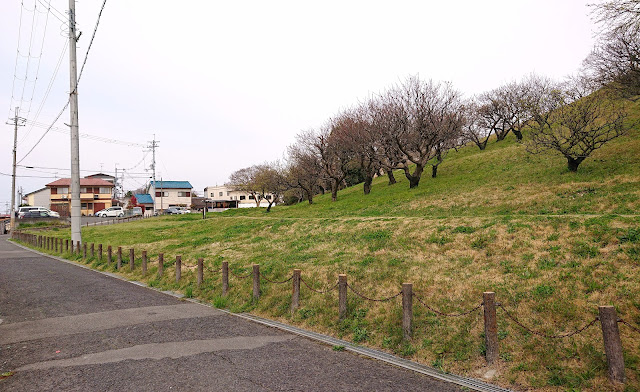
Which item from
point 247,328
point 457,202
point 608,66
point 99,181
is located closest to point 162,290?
point 247,328

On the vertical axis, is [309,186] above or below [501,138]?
below

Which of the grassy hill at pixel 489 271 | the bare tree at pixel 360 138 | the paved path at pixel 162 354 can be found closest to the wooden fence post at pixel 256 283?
the grassy hill at pixel 489 271

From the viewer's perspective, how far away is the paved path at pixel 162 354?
562 centimetres

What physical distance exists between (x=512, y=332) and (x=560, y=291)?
174 centimetres

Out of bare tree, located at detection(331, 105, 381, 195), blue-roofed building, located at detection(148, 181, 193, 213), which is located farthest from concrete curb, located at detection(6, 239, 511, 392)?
blue-roofed building, located at detection(148, 181, 193, 213)

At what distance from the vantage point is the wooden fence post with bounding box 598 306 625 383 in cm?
514

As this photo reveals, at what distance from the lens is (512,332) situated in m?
6.63

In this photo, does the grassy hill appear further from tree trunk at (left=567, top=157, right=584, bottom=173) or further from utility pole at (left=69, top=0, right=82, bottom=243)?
utility pole at (left=69, top=0, right=82, bottom=243)

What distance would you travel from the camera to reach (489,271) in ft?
31.1

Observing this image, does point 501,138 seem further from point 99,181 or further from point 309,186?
point 99,181

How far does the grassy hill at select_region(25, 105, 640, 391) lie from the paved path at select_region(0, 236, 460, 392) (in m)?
0.97

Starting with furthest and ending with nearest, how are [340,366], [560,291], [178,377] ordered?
[560,291], [340,366], [178,377]

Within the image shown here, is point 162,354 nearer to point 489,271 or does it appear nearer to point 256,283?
point 256,283

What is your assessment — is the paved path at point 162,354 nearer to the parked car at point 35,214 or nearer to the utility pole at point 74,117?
the utility pole at point 74,117
